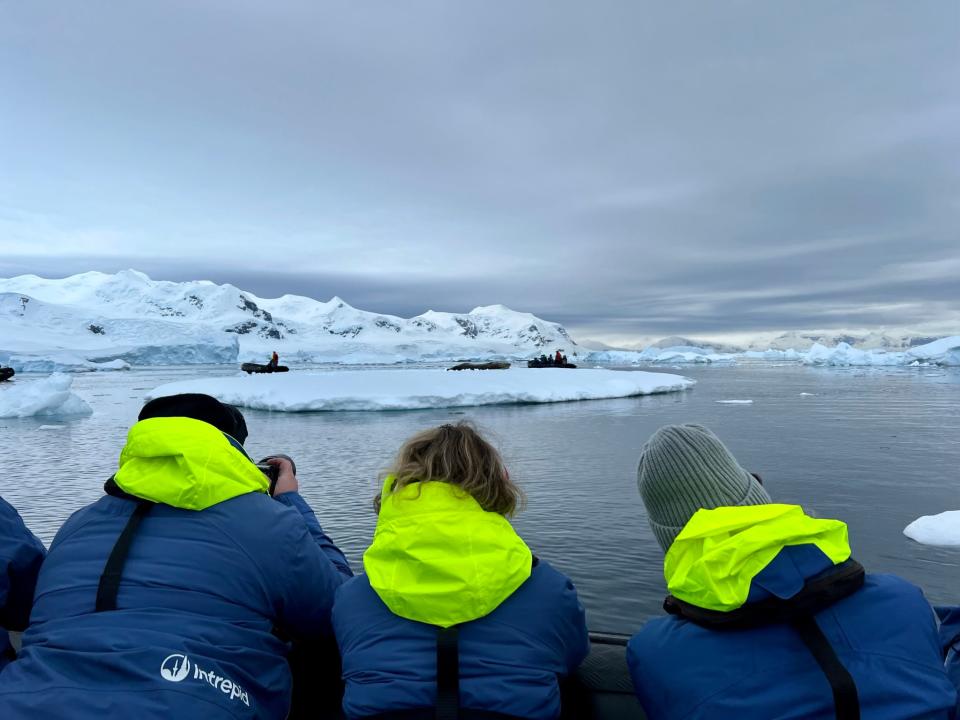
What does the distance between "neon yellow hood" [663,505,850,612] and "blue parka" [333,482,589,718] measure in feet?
1.28

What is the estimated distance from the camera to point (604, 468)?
29.9 ft

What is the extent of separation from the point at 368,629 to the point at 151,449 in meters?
0.76

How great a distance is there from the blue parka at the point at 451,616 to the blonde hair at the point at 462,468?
0.05m

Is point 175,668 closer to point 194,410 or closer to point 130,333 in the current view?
point 194,410

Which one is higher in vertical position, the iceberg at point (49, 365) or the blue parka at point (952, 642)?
the blue parka at point (952, 642)

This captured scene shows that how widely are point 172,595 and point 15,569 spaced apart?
0.61m

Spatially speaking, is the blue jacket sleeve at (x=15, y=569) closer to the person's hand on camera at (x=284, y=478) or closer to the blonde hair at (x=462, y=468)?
the person's hand on camera at (x=284, y=478)

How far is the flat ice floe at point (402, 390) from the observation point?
18.3 m

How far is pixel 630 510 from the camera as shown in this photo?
666cm

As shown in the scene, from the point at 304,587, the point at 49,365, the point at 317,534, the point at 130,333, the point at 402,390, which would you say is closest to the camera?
the point at 304,587

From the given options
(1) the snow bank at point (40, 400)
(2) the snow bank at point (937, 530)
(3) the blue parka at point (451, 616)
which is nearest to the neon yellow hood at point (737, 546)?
(3) the blue parka at point (451, 616)

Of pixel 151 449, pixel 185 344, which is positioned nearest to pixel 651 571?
pixel 151 449

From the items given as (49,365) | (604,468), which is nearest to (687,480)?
(604,468)

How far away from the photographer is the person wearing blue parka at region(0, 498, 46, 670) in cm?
188
